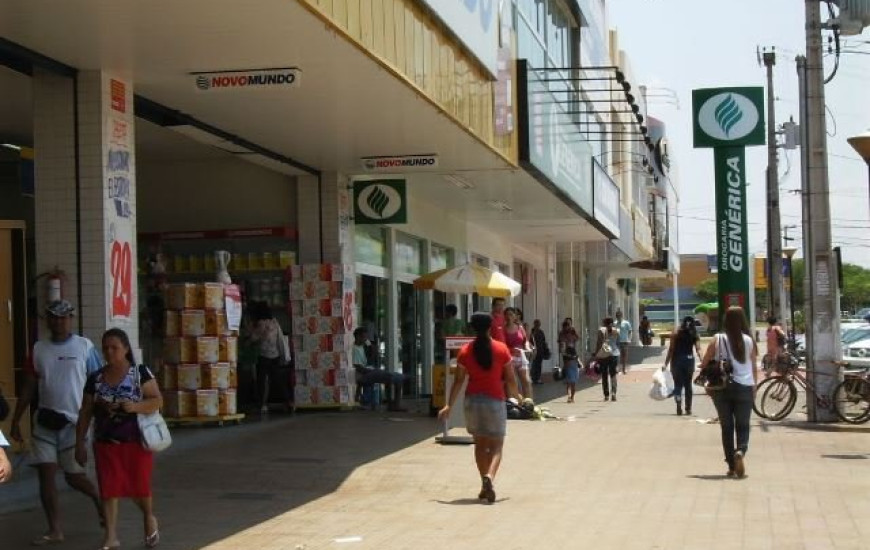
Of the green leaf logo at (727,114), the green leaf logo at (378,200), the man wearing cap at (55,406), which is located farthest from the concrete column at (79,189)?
the green leaf logo at (727,114)

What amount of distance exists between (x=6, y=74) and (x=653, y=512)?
749 centimetres

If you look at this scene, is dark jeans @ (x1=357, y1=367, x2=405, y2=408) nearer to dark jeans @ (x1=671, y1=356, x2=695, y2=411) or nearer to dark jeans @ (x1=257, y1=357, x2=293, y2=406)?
dark jeans @ (x1=257, y1=357, x2=293, y2=406)

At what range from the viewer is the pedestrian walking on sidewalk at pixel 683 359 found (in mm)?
21281

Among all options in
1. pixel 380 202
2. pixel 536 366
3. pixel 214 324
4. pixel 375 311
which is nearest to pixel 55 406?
pixel 214 324

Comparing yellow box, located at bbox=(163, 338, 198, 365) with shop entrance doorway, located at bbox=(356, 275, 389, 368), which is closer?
yellow box, located at bbox=(163, 338, 198, 365)

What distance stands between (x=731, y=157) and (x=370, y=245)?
7.31 meters

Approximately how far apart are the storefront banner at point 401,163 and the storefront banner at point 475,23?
1547 millimetres

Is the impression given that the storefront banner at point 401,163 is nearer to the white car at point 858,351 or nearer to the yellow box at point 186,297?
the yellow box at point 186,297

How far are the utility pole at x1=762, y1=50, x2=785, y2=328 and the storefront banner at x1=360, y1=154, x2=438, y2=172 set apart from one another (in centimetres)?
2267

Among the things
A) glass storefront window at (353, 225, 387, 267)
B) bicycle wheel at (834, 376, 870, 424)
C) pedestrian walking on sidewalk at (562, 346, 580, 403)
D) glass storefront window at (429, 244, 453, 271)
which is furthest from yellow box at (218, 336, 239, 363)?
pedestrian walking on sidewalk at (562, 346, 580, 403)

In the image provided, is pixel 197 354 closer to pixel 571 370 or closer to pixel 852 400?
pixel 852 400

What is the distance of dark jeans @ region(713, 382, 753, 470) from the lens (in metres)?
12.7

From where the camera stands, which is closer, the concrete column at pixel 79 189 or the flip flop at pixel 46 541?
the flip flop at pixel 46 541

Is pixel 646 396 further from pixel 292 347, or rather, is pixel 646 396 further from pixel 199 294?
pixel 199 294
